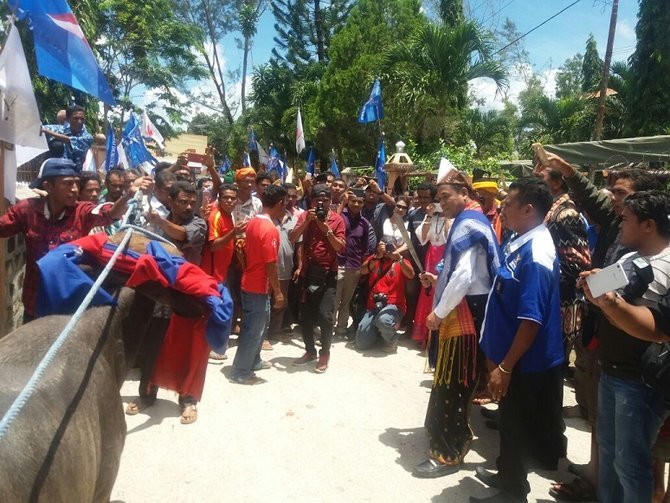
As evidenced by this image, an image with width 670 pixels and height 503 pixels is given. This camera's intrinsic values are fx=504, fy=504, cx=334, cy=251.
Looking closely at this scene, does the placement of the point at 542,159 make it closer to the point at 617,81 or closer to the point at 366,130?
the point at 366,130

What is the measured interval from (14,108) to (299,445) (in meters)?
3.12

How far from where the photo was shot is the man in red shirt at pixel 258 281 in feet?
15.8

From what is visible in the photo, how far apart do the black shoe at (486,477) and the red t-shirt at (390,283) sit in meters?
2.93

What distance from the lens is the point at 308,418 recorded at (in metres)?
4.34

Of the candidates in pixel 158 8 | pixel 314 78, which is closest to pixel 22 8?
pixel 158 8

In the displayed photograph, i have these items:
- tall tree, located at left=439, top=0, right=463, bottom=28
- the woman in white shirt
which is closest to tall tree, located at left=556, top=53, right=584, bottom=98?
tall tree, located at left=439, top=0, right=463, bottom=28

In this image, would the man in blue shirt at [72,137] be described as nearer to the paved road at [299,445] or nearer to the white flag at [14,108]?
the white flag at [14,108]

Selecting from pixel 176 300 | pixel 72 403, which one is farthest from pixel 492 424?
pixel 72 403

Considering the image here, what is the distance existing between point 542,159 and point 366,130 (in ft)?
60.7

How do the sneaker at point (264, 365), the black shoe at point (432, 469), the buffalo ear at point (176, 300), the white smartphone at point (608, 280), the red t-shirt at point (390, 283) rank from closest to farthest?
the white smartphone at point (608, 280) → the buffalo ear at point (176, 300) → the black shoe at point (432, 469) → the sneaker at point (264, 365) → the red t-shirt at point (390, 283)

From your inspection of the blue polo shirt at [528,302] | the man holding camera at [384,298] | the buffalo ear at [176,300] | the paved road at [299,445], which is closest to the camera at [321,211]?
the man holding camera at [384,298]

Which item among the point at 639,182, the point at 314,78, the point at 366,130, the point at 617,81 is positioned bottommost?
the point at 639,182

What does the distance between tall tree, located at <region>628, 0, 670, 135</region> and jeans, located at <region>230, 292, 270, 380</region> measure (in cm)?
1861

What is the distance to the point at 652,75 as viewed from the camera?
1883 cm
